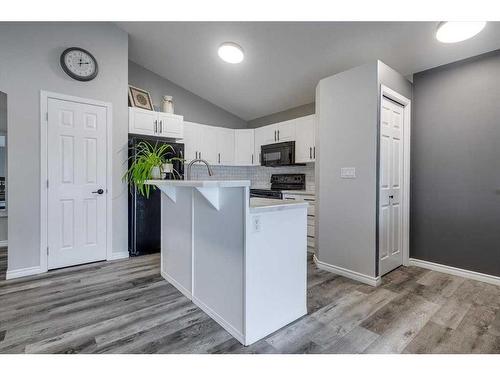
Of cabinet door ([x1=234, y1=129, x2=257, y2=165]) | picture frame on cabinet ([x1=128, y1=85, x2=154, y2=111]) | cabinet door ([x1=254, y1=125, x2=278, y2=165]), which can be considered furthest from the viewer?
cabinet door ([x1=234, y1=129, x2=257, y2=165])

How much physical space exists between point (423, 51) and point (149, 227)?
13.3 ft

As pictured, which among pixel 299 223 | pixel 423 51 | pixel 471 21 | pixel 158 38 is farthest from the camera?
pixel 158 38

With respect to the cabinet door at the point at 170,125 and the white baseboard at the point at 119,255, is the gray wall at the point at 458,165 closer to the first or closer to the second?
the cabinet door at the point at 170,125

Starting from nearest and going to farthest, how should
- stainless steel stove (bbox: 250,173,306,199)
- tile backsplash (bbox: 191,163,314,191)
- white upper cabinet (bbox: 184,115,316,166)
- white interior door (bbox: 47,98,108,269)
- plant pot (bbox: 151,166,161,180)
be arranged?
plant pot (bbox: 151,166,161,180)
white interior door (bbox: 47,98,108,269)
white upper cabinet (bbox: 184,115,316,166)
stainless steel stove (bbox: 250,173,306,199)
tile backsplash (bbox: 191,163,314,191)

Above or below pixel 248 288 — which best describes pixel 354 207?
above

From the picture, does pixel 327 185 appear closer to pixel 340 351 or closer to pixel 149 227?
pixel 340 351

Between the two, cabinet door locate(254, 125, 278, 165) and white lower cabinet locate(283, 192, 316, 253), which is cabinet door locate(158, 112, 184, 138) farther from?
white lower cabinet locate(283, 192, 316, 253)

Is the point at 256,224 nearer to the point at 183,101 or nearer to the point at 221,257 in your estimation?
the point at 221,257

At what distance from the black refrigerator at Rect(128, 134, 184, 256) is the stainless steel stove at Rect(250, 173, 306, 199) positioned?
1.64m

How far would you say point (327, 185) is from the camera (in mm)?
3041

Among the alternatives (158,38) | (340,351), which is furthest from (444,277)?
(158,38)

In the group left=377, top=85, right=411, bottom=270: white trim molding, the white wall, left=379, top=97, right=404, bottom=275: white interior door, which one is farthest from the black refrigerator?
left=377, top=85, right=411, bottom=270: white trim molding

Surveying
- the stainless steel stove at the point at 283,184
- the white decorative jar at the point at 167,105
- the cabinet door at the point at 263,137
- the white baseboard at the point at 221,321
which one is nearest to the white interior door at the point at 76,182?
the white decorative jar at the point at 167,105

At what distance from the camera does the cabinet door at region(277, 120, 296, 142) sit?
4.35m
